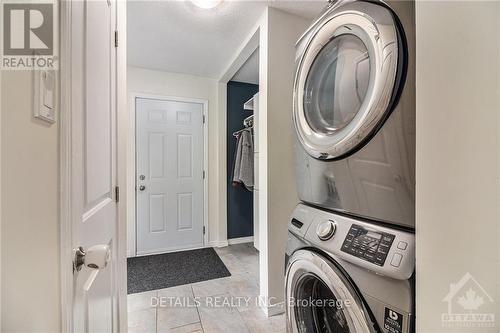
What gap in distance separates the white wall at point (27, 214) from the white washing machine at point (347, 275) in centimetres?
80

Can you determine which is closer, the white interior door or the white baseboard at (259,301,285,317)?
the white interior door

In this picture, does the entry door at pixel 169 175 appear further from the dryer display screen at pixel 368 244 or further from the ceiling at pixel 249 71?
the dryer display screen at pixel 368 244

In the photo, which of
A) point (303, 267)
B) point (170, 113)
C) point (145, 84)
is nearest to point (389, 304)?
point (303, 267)

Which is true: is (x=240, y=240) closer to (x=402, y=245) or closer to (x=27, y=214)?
(x=402, y=245)

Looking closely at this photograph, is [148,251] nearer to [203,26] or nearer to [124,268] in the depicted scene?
[124,268]

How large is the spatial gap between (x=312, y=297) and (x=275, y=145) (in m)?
1.08

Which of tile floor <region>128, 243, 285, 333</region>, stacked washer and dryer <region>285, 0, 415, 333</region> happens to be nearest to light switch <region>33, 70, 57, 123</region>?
stacked washer and dryer <region>285, 0, 415, 333</region>

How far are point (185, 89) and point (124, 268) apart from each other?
2.44 m

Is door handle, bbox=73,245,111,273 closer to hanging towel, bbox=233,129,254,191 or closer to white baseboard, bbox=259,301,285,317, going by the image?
white baseboard, bbox=259,301,285,317

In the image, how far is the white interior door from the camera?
0.62 m

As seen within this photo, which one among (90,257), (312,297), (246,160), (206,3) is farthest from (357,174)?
(246,160)

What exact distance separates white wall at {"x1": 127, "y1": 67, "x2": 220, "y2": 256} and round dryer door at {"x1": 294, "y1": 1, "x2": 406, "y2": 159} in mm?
2254

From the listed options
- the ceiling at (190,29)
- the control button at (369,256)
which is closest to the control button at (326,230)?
the control button at (369,256)

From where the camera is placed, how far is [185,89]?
10.1ft
